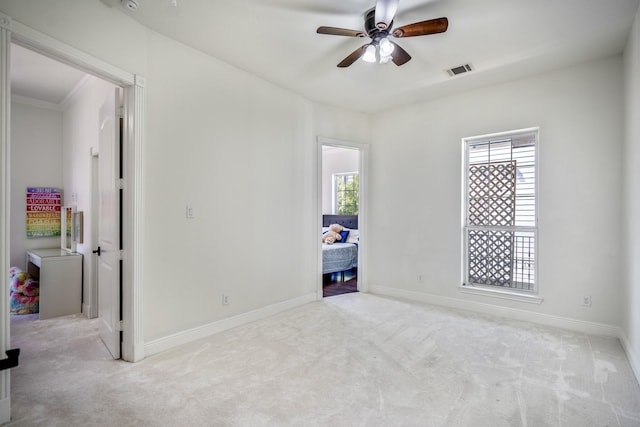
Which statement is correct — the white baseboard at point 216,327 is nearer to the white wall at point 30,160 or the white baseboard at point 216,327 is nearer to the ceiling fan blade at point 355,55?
the ceiling fan blade at point 355,55

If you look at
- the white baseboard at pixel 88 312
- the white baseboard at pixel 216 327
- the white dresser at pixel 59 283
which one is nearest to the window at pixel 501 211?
the white baseboard at pixel 216 327

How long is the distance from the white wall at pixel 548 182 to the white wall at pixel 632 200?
226 millimetres

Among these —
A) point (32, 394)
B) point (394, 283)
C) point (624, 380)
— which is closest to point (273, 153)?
point (394, 283)

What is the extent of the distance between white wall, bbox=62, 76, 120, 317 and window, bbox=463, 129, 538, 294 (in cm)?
445

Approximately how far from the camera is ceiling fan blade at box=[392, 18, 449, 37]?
2.22 metres

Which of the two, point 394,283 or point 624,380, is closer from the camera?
point 624,380

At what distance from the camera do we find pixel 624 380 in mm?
2346

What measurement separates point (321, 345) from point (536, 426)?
5.54ft

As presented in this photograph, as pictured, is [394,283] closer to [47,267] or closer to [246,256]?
[246,256]

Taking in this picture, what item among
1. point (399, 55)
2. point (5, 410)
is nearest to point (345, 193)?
point (399, 55)

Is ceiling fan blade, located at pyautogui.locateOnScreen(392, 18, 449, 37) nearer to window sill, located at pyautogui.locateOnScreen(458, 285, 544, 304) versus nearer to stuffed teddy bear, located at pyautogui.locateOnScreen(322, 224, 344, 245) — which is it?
window sill, located at pyautogui.locateOnScreen(458, 285, 544, 304)

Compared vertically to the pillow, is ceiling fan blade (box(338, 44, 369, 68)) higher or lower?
higher

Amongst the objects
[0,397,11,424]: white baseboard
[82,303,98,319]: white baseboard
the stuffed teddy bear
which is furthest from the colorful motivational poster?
the stuffed teddy bear

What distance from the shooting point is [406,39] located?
288 cm
